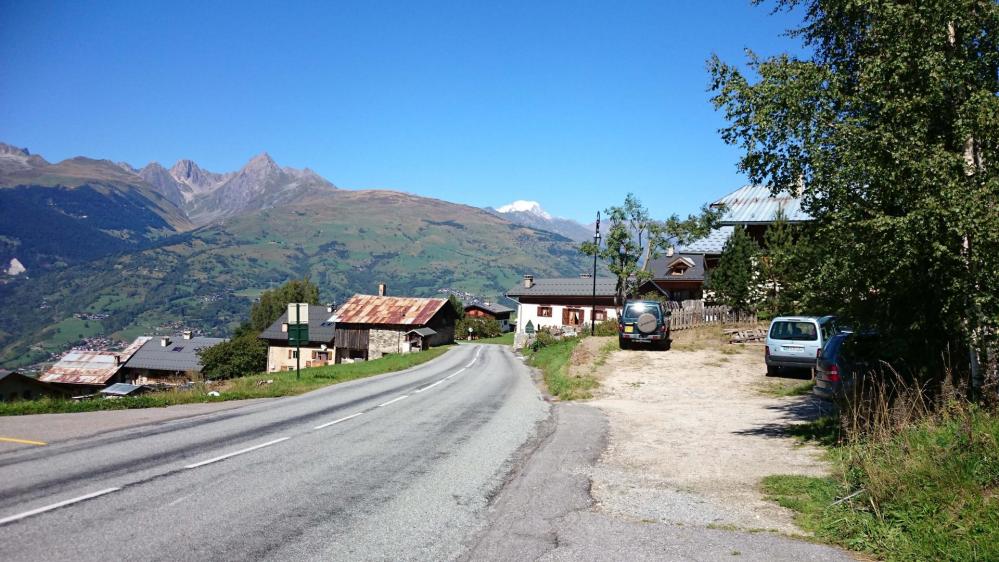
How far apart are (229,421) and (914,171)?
1307 cm

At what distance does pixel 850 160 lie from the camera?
8.53 m

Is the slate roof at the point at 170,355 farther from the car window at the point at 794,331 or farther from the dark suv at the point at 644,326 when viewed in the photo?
the car window at the point at 794,331

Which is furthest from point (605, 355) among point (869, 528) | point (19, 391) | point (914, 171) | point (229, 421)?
point (19, 391)

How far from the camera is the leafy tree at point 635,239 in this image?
197 feet

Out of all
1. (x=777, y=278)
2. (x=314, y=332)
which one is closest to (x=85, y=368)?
(x=314, y=332)

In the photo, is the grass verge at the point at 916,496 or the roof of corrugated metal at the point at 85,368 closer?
the grass verge at the point at 916,496

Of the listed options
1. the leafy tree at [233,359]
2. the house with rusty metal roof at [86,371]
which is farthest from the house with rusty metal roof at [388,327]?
the house with rusty metal roof at [86,371]

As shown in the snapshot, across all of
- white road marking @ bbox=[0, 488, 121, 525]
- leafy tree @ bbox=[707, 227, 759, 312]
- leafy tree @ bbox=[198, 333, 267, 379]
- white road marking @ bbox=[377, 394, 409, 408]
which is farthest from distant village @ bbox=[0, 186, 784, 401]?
white road marking @ bbox=[0, 488, 121, 525]

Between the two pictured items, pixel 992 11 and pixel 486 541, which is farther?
pixel 992 11

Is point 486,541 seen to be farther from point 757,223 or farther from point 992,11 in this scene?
point 757,223

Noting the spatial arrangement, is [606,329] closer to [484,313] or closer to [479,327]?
[479,327]

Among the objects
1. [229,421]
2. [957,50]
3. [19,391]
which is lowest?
[19,391]

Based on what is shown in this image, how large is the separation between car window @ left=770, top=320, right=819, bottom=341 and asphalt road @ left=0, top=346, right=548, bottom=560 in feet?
35.9

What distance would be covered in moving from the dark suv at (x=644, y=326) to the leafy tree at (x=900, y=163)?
17.2 meters
